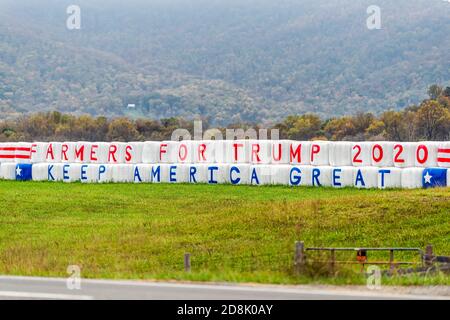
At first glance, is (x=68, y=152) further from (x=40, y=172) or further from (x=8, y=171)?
(x=8, y=171)

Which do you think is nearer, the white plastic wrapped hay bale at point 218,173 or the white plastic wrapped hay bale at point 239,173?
the white plastic wrapped hay bale at point 239,173

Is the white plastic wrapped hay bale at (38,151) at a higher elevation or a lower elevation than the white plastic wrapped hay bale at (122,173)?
higher

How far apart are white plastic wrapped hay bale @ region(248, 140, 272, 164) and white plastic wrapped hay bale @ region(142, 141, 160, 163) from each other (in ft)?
14.1

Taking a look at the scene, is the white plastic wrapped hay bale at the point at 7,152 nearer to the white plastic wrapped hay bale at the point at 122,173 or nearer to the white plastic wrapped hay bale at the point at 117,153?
the white plastic wrapped hay bale at the point at 117,153

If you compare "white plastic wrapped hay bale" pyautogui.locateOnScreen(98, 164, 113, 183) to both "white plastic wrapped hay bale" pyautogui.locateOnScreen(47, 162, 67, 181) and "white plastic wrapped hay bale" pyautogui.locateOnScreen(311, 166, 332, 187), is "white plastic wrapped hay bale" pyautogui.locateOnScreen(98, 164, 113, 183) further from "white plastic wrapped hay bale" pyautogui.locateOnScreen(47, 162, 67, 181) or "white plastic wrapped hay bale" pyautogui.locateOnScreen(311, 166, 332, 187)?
"white plastic wrapped hay bale" pyautogui.locateOnScreen(311, 166, 332, 187)

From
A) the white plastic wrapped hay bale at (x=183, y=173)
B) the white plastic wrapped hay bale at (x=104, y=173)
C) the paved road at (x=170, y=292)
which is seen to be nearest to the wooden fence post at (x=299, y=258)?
the paved road at (x=170, y=292)

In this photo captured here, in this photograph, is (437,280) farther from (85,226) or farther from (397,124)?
(397,124)

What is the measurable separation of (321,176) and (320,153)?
812mm

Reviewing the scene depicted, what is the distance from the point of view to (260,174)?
40125 mm

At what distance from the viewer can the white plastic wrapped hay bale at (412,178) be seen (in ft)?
118

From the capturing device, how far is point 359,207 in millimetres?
29578

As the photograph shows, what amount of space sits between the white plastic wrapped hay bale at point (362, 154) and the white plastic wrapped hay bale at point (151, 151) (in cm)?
850

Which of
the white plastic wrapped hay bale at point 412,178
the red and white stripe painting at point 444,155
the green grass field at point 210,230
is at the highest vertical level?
the red and white stripe painting at point 444,155
